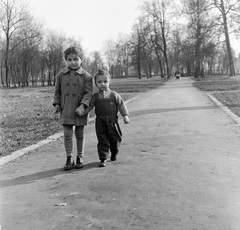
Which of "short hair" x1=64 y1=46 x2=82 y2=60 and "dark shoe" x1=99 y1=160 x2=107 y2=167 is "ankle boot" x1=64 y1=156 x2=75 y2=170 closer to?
"dark shoe" x1=99 y1=160 x2=107 y2=167

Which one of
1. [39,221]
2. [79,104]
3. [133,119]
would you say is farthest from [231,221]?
[133,119]

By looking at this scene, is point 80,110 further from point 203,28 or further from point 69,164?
point 203,28

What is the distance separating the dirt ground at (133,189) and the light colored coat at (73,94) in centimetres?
71

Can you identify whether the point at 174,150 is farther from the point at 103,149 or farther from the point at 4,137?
the point at 4,137

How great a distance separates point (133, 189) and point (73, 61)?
6.75ft

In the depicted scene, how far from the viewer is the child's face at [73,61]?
4.64 meters

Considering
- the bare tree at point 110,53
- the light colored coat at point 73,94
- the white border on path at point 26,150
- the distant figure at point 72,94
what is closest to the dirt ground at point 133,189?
the white border on path at point 26,150

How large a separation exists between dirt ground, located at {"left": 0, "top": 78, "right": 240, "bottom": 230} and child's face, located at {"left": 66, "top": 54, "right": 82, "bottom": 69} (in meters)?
1.45

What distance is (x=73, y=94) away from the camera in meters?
4.65

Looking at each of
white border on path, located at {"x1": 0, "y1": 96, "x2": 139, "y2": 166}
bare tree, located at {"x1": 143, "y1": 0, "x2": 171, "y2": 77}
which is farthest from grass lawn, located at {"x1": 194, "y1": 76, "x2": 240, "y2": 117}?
bare tree, located at {"x1": 143, "y1": 0, "x2": 171, "y2": 77}

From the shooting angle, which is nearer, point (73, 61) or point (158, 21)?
point (73, 61)

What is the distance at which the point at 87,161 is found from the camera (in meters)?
5.04

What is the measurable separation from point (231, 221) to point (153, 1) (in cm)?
5315

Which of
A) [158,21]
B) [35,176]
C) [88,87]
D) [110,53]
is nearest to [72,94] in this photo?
[88,87]
